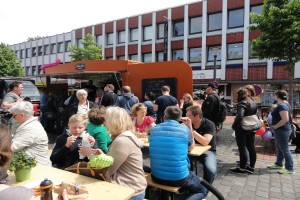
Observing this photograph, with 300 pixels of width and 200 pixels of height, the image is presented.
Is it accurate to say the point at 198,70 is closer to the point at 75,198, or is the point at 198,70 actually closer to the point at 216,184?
the point at 216,184

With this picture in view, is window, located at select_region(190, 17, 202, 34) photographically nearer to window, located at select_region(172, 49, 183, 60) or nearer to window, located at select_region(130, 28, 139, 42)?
window, located at select_region(172, 49, 183, 60)

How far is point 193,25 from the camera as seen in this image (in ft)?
82.0

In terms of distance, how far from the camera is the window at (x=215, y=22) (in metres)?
→ 23.4

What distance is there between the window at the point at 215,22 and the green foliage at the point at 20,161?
23.2 metres

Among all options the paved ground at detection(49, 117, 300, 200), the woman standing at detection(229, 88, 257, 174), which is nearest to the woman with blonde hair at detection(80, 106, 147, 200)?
the paved ground at detection(49, 117, 300, 200)

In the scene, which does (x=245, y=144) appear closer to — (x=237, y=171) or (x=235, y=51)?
(x=237, y=171)

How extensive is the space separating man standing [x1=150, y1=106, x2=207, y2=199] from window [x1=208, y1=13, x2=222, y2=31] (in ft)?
72.7

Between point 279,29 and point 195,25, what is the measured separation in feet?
51.5

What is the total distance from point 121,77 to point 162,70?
1.88 metres

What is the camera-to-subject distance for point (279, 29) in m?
9.84

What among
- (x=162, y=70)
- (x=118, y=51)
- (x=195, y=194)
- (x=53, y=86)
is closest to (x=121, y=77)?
(x=162, y=70)

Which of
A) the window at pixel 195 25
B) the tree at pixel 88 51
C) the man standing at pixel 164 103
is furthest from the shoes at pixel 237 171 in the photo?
the tree at pixel 88 51

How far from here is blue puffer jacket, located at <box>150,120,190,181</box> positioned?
3066 millimetres

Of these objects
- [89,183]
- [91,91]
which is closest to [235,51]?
[91,91]
